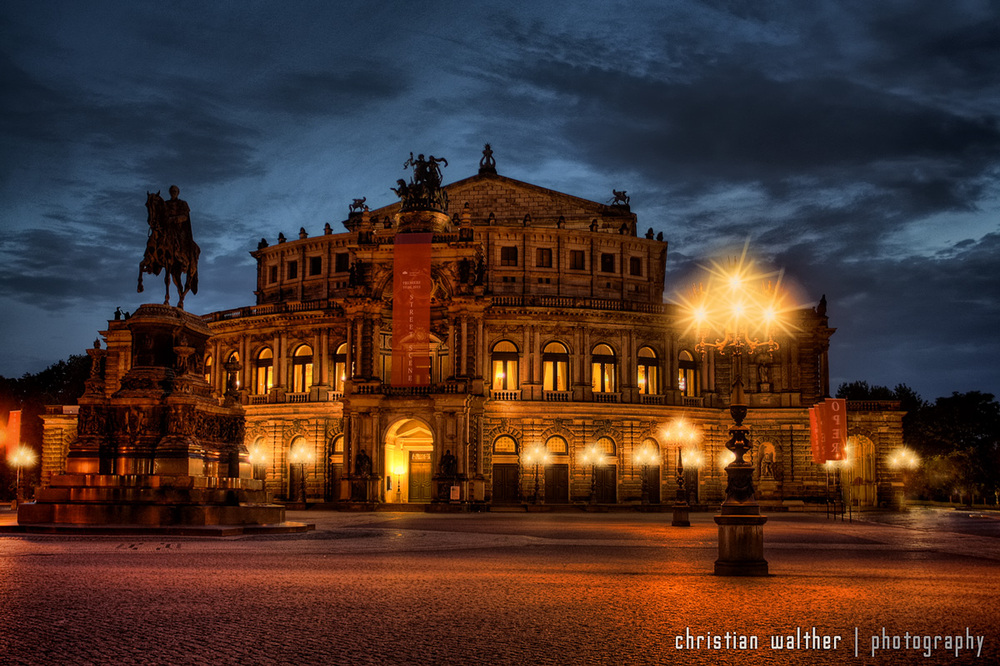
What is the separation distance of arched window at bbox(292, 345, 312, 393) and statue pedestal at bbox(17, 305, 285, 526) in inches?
1814

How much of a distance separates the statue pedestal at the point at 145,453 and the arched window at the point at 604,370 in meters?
→ 46.1

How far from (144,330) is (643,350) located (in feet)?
Result: 163

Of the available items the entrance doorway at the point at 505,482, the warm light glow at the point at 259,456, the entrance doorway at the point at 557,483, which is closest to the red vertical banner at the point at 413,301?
the entrance doorway at the point at 505,482

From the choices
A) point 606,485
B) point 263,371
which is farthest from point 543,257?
point 263,371

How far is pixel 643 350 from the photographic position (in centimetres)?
7150

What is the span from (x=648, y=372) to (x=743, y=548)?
55.0 meters

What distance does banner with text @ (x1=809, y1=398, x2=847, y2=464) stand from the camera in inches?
2525

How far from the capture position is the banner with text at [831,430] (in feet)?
210

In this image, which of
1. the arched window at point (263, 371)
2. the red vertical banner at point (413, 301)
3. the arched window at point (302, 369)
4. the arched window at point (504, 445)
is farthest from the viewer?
the arched window at point (263, 371)

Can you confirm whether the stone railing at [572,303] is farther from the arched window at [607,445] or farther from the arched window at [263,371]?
the arched window at [263,371]

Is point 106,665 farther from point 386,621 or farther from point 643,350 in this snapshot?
point 643,350

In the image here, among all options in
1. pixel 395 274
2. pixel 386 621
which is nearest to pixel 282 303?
pixel 395 274

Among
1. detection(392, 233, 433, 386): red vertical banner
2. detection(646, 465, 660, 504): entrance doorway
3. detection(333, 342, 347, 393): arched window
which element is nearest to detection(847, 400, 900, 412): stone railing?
detection(646, 465, 660, 504): entrance doorway

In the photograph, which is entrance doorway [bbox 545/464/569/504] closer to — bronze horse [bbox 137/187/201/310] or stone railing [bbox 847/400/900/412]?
stone railing [bbox 847/400/900/412]
